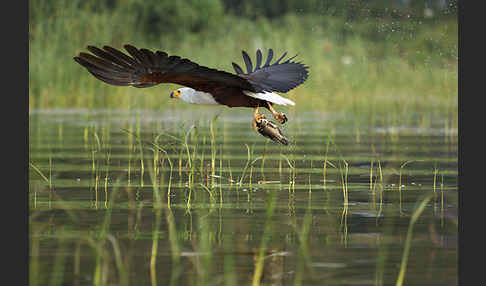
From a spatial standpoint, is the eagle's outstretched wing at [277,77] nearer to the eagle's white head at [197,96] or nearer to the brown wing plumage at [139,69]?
the eagle's white head at [197,96]

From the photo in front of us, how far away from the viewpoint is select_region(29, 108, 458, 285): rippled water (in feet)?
15.7

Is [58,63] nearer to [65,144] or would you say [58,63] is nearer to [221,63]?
[221,63]

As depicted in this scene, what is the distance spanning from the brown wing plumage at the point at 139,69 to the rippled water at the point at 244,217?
46cm

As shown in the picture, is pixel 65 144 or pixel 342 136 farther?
pixel 342 136

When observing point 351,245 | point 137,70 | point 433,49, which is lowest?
point 351,245

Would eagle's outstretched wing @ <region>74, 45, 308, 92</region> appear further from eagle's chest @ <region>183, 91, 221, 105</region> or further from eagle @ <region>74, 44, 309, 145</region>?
eagle's chest @ <region>183, 91, 221, 105</region>

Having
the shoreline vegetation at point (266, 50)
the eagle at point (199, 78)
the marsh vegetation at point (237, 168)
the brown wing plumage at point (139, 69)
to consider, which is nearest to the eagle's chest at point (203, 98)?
the eagle at point (199, 78)

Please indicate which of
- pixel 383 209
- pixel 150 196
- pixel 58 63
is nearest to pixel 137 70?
pixel 150 196

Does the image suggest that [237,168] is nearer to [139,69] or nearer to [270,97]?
[270,97]

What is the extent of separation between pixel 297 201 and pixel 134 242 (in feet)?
6.20

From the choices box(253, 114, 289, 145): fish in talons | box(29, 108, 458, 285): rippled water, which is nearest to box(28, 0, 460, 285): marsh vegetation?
box(29, 108, 458, 285): rippled water

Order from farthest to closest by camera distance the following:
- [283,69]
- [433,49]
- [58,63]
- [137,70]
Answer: [433,49] < [58,63] < [283,69] < [137,70]

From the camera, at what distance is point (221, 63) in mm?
20344

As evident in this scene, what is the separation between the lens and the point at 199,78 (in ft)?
24.5
